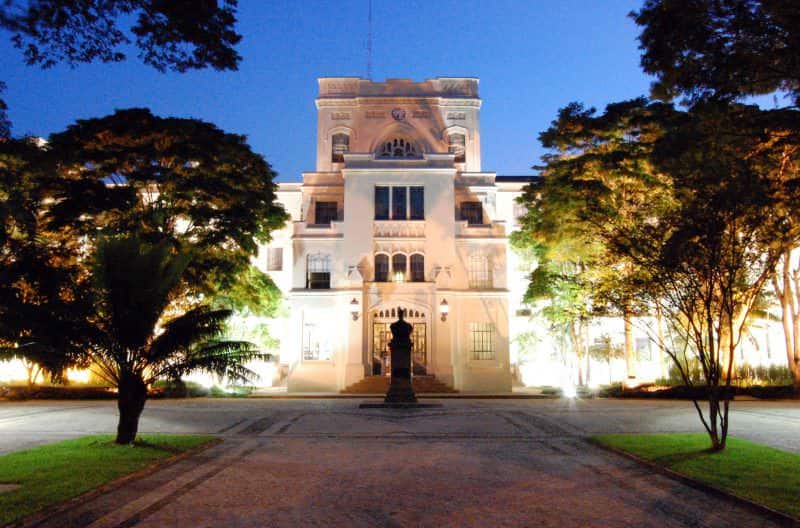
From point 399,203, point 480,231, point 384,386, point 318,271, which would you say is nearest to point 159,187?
point 318,271

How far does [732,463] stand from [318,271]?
2533 cm

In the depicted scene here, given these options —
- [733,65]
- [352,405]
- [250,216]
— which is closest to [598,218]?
[733,65]

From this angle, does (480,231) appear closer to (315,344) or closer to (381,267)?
(381,267)

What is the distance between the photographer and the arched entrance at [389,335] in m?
30.8

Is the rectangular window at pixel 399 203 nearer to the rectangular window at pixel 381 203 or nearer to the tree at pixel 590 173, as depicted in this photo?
the rectangular window at pixel 381 203

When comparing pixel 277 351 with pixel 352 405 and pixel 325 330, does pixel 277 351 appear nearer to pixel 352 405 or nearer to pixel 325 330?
pixel 325 330

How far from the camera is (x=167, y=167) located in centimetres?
2311

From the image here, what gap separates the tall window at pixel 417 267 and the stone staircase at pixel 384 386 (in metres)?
5.54

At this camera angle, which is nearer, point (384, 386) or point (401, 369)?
point (401, 369)

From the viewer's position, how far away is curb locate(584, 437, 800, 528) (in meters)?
6.76

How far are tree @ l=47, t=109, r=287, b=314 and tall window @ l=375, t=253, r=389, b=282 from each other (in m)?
9.12

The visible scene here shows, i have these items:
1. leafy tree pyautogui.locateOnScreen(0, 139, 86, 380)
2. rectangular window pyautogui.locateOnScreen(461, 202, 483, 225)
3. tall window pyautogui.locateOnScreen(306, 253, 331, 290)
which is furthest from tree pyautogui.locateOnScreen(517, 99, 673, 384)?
leafy tree pyautogui.locateOnScreen(0, 139, 86, 380)

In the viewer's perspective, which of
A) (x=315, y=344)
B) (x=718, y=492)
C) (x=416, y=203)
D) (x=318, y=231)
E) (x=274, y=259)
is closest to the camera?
(x=718, y=492)

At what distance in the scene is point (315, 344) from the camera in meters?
31.8
